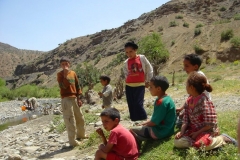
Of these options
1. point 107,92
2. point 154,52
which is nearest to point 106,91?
point 107,92

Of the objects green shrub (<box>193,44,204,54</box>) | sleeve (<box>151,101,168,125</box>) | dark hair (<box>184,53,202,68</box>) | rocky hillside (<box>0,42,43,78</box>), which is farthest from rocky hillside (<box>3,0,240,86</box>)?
sleeve (<box>151,101,168,125</box>)

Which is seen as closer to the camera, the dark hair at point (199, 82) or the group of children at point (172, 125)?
the group of children at point (172, 125)

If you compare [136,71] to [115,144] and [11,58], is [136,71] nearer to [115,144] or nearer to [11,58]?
[115,144]

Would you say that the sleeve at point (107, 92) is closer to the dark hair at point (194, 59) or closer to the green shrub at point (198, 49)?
the dark hair at point (194, 59)

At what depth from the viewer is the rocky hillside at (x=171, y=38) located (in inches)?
1250

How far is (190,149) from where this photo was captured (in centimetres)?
354

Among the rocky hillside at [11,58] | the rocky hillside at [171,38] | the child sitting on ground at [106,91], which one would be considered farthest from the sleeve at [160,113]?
the rocky hillside at [11,58]

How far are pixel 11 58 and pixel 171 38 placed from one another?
81293mm

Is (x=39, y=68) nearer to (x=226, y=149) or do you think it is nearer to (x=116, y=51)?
(x=116, y=51)

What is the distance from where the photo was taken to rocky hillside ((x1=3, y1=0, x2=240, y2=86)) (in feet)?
104

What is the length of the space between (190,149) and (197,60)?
149cm

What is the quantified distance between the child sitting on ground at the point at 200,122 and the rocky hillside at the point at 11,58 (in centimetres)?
10181

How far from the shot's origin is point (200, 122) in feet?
12.5

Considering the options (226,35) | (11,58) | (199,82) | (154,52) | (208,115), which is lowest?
(208,115)
